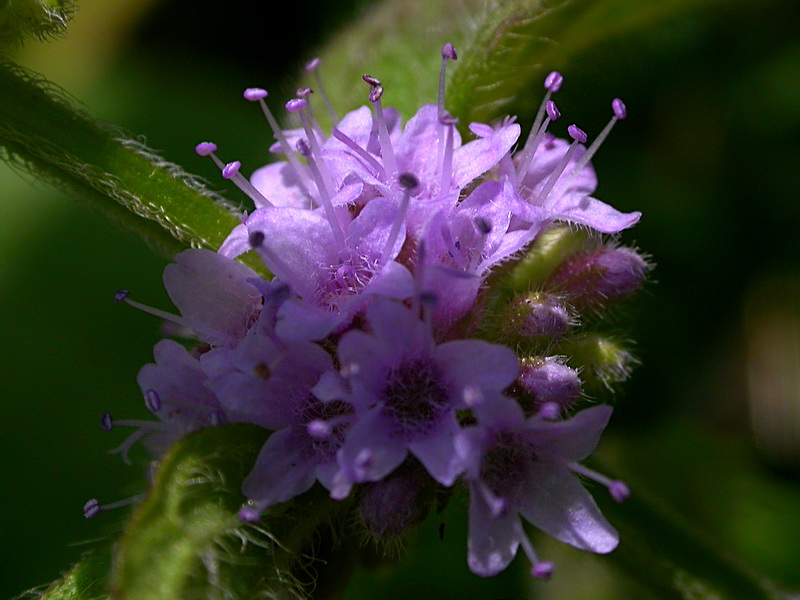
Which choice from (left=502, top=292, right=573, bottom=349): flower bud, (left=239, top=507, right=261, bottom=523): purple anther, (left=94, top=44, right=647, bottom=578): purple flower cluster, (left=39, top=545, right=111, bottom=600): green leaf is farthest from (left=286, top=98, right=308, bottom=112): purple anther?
(left=39, top=545, right=111, bottom=600): green leaf

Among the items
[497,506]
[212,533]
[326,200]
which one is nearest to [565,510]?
[497,506]

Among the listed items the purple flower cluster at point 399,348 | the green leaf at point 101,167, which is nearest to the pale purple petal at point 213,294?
the purple flower cluster at point 399,348

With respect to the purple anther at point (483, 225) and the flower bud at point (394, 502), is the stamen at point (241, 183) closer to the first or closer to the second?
the purple anther at point (483, 225)

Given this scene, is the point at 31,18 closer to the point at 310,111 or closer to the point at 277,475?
the point at 310,111

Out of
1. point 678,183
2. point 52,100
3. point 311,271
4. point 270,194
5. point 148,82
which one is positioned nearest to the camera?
point 311,271

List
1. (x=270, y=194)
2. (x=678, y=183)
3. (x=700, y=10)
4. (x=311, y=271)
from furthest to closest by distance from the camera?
(x=678, y=183)
(x=700, y=10)
(x=270, y=194)
(x=311, y=271)

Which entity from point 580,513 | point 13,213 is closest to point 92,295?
point 13,213

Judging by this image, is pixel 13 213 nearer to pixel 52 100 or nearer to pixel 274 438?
pixel 52 100
